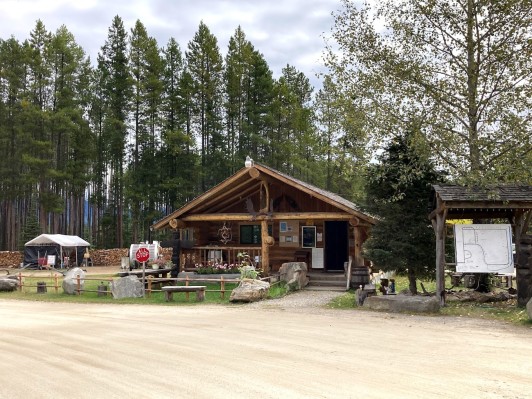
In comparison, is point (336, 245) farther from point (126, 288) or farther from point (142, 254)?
point (126, 288)

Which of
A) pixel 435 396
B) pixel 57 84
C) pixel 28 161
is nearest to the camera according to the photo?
pixel 435 396

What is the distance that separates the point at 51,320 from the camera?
39.4 ft

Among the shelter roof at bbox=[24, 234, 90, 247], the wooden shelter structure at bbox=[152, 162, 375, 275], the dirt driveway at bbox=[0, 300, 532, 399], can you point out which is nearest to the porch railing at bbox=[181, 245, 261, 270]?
the wooden shelter structure at bbox=[152, 162, 375, 275]

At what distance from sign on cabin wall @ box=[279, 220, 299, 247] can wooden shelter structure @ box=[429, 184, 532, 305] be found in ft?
27.8

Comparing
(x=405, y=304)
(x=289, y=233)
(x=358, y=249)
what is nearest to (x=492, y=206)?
(x=405, y=304)

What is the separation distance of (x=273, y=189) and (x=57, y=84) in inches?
1141

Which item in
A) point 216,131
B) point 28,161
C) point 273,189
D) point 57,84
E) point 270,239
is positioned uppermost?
point 57,84

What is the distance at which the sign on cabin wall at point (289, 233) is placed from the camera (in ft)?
70.2

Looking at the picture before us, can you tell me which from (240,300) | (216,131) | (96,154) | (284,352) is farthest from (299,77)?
(284,352)

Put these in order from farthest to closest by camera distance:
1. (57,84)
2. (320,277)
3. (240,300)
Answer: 1. (57,84)
2. (320,277)
3. (240,300)

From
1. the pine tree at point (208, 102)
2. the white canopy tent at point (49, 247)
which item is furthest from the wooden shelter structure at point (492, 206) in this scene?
the pine tree at point (208, 102)

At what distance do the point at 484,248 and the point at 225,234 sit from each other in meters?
12.1

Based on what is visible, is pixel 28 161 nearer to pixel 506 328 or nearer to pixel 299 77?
pixel 299 77

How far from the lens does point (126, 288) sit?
17047mm
